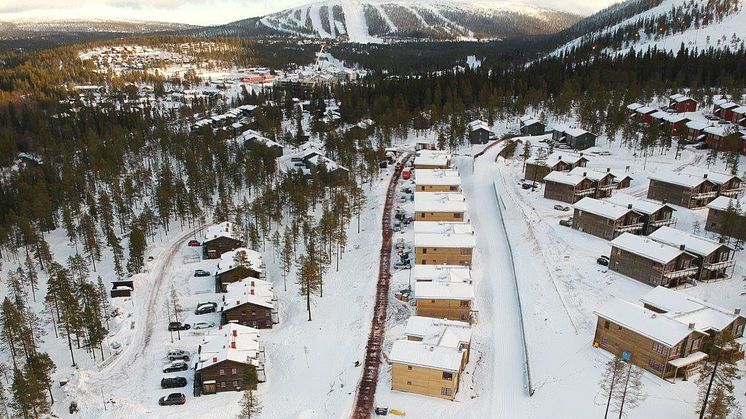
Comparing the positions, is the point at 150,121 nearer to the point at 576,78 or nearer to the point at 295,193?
the point at 295,193

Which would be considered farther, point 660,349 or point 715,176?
point 715,176

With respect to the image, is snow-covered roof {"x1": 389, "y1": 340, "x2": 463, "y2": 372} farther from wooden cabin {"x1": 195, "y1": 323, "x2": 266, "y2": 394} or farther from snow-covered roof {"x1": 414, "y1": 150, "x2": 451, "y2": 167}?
snow-covered roof {"x1": 414, "y1": 150, "x2": 451, "y2": 167}

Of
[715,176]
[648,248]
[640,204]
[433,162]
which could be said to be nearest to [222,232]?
[433,162]

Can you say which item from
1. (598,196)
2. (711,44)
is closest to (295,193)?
(598,196)

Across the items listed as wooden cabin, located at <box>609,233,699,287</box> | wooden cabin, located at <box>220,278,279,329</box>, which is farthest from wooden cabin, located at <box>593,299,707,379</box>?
wooden cabin, located at <box>220,278,279,329</box>

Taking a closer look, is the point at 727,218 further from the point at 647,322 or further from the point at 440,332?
the point at 440,332

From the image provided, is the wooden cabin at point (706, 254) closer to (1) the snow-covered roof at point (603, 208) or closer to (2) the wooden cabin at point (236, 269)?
(1) the snow-covered roof at point (603, 208)
